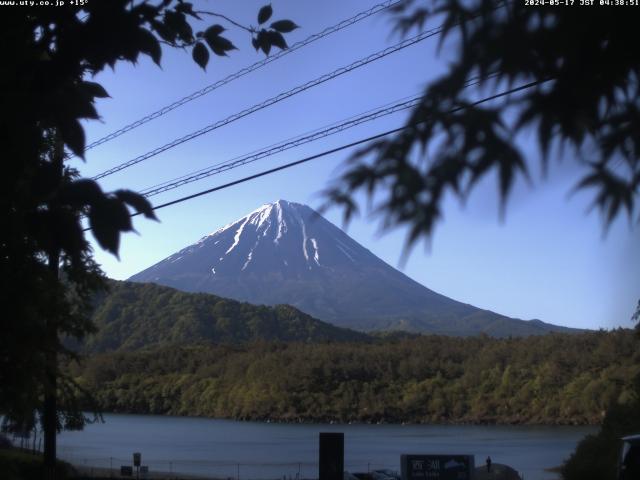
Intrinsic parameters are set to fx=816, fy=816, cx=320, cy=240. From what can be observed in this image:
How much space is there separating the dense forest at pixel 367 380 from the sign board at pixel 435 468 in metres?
50.7

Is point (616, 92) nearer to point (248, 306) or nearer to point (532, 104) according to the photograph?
point (532, 104)

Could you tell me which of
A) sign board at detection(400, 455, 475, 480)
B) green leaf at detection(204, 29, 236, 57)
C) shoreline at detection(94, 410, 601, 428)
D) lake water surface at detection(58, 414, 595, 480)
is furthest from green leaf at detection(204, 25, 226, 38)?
shoreline at detection(94, 410, 601, 428)

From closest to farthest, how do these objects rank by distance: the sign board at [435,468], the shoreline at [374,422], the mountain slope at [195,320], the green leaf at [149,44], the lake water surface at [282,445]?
the green leaf at [149,44]
the sign board at [435,468]
the lake water surface at [282,445]
the shoreline at [374,422]
the mountain slope at [195,320]

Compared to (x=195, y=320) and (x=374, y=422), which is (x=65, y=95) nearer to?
(x=374, y=422)

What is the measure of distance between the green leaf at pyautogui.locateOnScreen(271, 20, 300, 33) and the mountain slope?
355 feet

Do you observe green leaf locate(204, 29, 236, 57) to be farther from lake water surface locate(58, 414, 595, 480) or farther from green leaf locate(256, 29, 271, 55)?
lake water surface locate(58, 414, 595, 480)

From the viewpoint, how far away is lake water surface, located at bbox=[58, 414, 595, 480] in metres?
39.2

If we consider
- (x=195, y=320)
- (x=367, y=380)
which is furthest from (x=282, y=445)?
(x=195, y=320)

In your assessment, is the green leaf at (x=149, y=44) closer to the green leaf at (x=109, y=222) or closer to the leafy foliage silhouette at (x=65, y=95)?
the leafy foliage silhouette at (x=65, y=95)

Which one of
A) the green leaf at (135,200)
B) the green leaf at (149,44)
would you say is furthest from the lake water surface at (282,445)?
the green leaf at (135,200)

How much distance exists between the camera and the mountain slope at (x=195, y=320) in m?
114

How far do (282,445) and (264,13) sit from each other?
50938 mm

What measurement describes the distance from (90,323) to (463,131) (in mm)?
13223

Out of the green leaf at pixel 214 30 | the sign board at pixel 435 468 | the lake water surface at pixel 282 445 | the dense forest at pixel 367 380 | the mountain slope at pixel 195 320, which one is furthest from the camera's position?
the mountain slope at pixel 195 320
